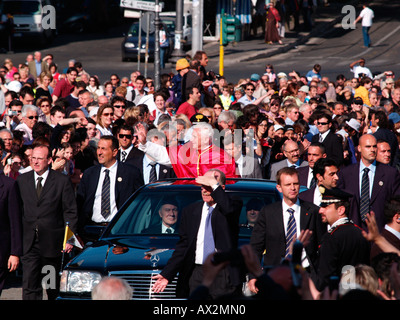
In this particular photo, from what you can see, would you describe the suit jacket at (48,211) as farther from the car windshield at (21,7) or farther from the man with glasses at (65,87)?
the car windshield at (21,7)

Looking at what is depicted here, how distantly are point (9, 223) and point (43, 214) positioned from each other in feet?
1.85

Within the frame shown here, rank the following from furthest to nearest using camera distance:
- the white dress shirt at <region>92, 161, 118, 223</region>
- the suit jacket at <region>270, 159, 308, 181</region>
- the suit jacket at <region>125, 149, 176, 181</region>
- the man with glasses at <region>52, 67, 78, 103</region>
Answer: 1. the man with glasses at <region>52, 67, 78, 103</region>
2. the suit jacket at <region>270, 159, 308, 181</region>
3. the suit jacket at <region>125, 149, 176, 181</region>
4. the white dress shirt at <region>92, 161, 118, 223</region>

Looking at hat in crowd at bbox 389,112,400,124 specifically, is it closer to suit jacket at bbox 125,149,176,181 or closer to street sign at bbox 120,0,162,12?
street sign at bbox 120,0,162,12

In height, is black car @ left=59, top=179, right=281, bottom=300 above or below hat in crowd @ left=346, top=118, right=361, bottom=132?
above

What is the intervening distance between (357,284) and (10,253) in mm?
4528

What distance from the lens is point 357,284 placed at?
5914 millimetres

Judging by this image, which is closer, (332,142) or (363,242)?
(363,242)

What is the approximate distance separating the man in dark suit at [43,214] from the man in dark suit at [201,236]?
215cm

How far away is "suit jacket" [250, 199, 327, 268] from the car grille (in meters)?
0.87

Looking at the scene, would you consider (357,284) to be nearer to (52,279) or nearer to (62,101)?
(52,279)

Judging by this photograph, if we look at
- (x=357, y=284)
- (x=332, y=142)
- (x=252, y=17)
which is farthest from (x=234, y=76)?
(x=357, y=284)

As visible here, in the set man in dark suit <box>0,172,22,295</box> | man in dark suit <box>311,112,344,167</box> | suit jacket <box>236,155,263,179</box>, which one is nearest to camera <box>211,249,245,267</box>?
man in dark suit <box>0,172,22,295</box>

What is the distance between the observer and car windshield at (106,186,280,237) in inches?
351

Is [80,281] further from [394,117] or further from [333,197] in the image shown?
[394,117]
